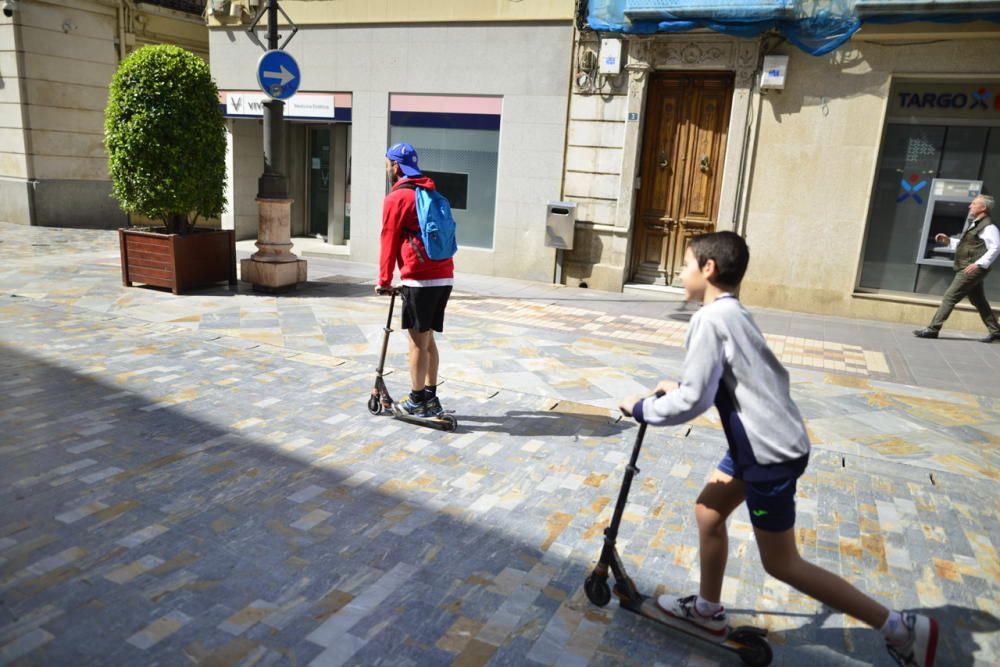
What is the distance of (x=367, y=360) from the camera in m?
6.68

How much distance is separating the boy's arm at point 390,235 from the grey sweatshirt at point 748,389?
2.72 metres

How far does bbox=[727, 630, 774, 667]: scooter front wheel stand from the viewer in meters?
2.72

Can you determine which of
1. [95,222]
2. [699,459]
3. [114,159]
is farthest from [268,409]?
[95,222]

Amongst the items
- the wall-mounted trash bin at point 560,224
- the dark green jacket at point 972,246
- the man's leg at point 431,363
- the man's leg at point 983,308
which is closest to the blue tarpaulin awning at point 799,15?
the dark green jacket at point 972,246

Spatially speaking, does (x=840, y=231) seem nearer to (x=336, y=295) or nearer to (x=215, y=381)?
Answer: (x=336, y=295)

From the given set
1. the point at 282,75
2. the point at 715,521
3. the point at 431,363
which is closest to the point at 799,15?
the point at 282,75

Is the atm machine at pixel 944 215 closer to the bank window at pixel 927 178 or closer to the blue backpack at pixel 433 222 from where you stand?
the bank window at pixel 927 178

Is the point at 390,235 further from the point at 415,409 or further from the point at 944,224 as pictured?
the point at 944,224

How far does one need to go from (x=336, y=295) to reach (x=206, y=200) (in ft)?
6.51

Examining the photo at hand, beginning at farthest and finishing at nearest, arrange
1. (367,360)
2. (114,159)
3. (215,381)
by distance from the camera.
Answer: (114,159) → (367,360) → (215,381)

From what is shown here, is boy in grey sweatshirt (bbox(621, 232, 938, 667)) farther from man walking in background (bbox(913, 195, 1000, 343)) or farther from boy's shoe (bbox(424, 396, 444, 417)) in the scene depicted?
man walking in background (bbox(913, 195, 1000, 343))

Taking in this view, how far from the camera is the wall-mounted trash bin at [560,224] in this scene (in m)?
11.6

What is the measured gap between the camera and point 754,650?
8.92ft

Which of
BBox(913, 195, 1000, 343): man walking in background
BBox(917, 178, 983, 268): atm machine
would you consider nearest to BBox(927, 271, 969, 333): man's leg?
BBox(913, 195, 1000, 343): man walking in background
